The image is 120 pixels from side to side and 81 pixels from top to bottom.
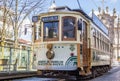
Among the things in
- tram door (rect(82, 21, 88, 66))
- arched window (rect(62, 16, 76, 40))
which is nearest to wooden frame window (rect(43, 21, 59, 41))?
arched window (rect(62, 16, 76, 40))

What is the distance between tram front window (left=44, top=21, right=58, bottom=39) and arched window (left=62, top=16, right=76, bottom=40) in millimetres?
424

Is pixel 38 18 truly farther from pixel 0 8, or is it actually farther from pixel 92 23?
pixel 0 8

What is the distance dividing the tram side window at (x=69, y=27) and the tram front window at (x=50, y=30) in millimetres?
449

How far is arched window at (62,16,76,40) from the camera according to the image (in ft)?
54.2

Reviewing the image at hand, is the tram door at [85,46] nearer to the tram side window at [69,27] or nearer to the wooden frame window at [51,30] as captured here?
the tram side window at [69,27]

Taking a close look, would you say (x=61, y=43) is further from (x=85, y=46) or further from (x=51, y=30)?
(x=85, y=46)

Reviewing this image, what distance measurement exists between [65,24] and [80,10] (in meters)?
1.66

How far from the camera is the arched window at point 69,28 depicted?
16516 mm

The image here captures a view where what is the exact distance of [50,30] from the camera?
16.8 metres

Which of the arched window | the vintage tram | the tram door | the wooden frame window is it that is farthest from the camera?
the tram door

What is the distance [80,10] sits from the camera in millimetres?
17875

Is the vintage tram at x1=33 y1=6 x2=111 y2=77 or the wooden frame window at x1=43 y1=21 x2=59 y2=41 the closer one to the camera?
the vintage tram at x1=33 y1=6 x2=111 y2=77

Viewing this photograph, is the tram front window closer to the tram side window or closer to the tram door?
the tram side window

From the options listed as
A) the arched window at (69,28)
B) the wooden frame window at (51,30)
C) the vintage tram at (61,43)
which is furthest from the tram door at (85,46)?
the wooden frame window at (51,30)
